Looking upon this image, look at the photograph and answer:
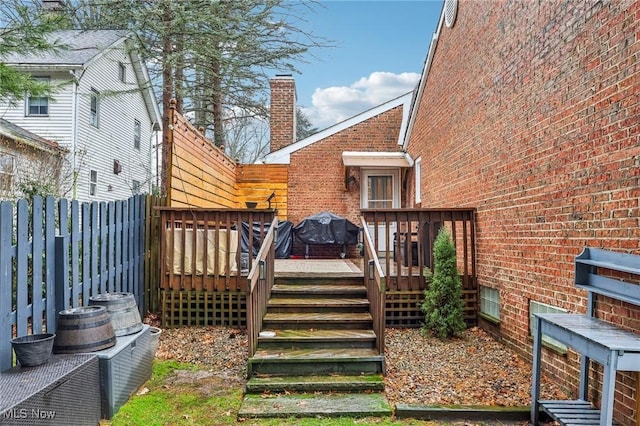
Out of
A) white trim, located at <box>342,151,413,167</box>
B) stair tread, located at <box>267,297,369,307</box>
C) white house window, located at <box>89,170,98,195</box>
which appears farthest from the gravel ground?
white house window, located at <box>89,170,98,195</box>

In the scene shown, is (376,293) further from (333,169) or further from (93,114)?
(93,114)

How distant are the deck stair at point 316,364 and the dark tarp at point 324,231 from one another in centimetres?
510

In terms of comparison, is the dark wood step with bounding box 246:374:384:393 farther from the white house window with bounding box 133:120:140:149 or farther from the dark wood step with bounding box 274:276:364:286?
the white house window with bounding box 133:120:140:149

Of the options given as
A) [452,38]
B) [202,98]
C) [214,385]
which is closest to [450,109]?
[452,38]

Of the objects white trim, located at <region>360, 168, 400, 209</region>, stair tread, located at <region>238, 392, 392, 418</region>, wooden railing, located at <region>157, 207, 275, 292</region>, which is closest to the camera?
stair tread, located at <region>238, 392, 392, 418</region>

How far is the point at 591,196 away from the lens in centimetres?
365

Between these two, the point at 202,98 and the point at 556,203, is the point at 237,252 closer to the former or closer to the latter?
the point at 556,203

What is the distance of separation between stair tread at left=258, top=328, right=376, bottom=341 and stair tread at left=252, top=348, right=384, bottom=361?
0.43 feet

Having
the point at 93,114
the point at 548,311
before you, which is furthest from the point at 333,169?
the point at 93,114

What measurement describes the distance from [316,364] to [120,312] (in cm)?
200

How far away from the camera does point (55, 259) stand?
13.1 ft

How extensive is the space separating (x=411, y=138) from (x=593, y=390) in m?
8.52

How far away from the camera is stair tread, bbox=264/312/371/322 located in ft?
17.5

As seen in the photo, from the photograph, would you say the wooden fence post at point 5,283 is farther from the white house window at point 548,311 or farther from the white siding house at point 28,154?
the white siding house at point 28,154
